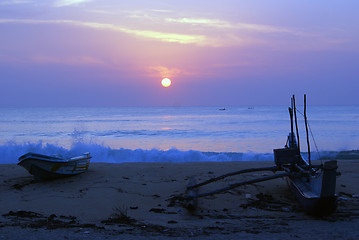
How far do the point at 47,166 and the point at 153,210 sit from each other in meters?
4.79

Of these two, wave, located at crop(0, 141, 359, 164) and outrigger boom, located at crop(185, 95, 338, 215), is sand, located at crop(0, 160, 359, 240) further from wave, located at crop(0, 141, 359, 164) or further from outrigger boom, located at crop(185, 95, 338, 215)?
wave, located at crop(0, 141, 359, 164)

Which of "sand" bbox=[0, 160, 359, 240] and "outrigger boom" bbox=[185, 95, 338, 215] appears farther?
"outrigger boom" bbox=[185, 95, 338, 215]

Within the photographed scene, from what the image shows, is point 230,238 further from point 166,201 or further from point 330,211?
point 166,201

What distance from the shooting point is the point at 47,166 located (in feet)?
35.4

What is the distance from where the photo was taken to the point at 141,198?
884cm

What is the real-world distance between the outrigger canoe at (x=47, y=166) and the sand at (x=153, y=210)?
33cm

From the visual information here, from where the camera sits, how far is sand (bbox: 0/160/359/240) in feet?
19.3

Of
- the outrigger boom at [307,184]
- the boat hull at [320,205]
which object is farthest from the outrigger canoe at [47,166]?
the boat hull at [320,205]

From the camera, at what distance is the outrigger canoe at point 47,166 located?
10672 mm

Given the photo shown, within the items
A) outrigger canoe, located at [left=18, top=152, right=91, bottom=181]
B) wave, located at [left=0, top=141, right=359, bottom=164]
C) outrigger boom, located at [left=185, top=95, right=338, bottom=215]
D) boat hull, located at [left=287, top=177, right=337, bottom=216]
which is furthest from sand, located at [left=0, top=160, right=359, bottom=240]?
wave, located at [left=0, top=141, right=359, bottom=164]

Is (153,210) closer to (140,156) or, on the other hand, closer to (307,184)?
(307,184)

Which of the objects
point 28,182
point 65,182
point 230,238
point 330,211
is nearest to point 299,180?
point 330,211

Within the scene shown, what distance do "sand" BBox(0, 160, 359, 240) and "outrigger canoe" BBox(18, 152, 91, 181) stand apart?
13.0 inches

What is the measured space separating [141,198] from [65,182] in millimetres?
3379
